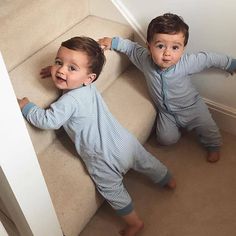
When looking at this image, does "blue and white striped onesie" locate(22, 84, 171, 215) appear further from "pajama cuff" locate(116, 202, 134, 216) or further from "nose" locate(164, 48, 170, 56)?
"nose" locate(164, 48, 170, 56)

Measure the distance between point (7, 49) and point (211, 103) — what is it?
37.1 inches

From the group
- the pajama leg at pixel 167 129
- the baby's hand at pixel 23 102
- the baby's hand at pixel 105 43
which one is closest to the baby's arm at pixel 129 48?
the baby's hand at pixel 105 43

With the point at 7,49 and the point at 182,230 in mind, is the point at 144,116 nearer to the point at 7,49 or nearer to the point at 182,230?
the point at 182,230

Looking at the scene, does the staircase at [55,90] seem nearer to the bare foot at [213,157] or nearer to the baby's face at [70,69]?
the baby's face at [70,69]

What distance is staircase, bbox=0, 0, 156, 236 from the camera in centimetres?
120

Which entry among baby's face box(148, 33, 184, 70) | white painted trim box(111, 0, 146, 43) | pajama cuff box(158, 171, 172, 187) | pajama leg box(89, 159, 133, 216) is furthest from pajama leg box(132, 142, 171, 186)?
white painted trim box(111, 0, 146, 43)

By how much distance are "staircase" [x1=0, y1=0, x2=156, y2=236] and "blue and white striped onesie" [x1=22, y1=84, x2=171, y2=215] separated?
0.06 meters

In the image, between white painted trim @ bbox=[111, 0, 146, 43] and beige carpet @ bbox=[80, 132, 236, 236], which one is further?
white painted trim @ bbox=[111, 0, 146, 43]

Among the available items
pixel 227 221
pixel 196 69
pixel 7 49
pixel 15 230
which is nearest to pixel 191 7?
pixel 196 69

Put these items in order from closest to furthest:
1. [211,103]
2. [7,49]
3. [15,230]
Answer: [15,230] < [7,49] < [211,103]

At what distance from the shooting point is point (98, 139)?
1.21 m

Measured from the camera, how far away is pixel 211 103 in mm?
1598

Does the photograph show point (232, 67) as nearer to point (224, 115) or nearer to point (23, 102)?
point (224, 115)

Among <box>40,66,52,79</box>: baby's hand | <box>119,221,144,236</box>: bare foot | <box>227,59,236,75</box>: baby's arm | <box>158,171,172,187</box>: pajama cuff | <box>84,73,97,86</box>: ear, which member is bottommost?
<box>158,171,172,187</box>: pajama cuff
